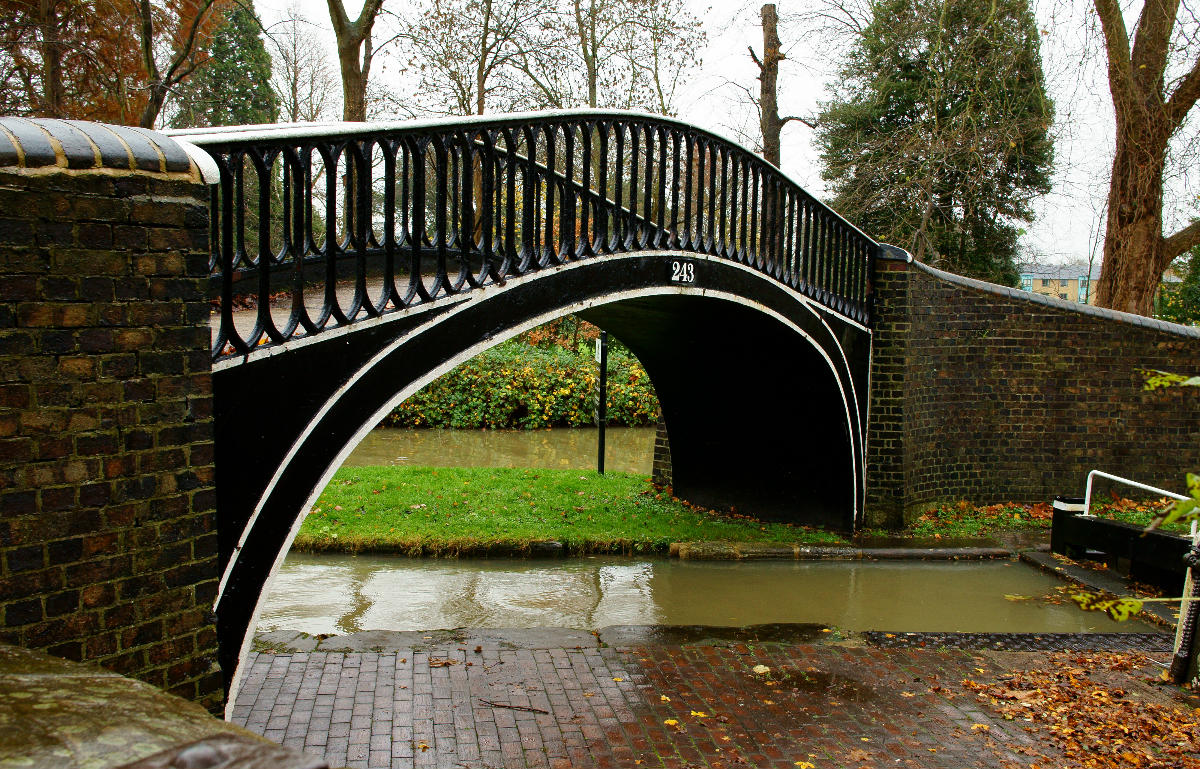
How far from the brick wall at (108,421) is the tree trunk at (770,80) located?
47.8 ft

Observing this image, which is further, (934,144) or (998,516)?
(934,144)

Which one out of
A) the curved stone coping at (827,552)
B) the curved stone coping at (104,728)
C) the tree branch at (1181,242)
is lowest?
the curved stone coping at (827,552)

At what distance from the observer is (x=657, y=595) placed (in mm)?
8797

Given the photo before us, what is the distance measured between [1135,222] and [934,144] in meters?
3.20

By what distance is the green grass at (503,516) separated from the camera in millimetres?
9828

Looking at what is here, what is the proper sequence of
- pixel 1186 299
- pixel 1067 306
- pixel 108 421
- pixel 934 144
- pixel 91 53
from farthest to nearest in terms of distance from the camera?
pixel 1186 299 → pixel 934 144 → pixel 91 53 → pixel 1067 306 → pixel 108 421

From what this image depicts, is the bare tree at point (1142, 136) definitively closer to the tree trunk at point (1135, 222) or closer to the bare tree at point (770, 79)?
the tree trunk at point (1135, 222)

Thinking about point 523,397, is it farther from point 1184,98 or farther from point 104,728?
point 104,728

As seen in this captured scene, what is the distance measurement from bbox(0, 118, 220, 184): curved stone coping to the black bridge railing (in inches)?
16.2

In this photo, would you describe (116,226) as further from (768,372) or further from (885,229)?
(885,229)

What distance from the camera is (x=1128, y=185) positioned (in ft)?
46.7

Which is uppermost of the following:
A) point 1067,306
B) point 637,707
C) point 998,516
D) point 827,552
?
point 1067,306

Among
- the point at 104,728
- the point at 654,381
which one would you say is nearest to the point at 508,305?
the point at 104,728

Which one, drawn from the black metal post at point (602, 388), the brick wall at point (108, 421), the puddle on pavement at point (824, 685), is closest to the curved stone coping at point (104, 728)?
the brick wall at point (108, 421)
